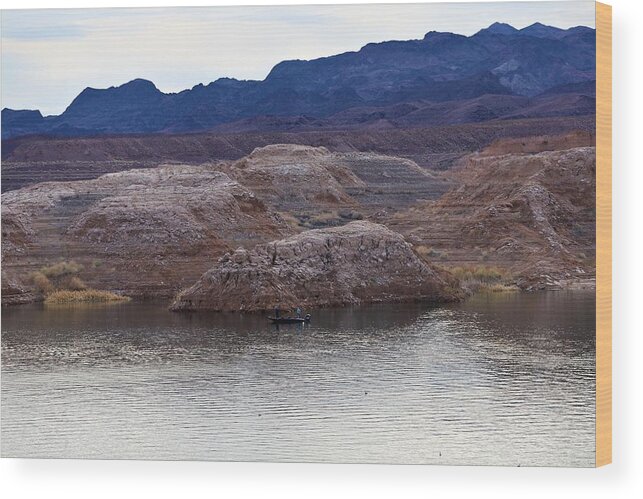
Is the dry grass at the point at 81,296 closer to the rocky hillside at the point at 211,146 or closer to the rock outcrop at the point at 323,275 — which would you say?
the rock outcrop at the point at 323,275

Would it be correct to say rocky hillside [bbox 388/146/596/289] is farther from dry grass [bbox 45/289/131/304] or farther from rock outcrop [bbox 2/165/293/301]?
dry grass [bbox 45/289/131/304]

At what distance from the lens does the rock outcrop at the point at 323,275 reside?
2292 centimetres

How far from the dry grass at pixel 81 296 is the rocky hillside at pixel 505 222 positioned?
431 cm

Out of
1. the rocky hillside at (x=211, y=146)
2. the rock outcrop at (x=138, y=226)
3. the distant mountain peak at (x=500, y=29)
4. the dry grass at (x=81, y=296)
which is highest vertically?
the distant mountain peak at (x=500, y=29)

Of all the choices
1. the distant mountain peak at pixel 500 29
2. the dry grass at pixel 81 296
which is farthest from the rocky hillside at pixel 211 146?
the distant mountain peak at pixel 500 29

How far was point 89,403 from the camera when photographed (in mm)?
20109

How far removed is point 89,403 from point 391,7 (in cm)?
662

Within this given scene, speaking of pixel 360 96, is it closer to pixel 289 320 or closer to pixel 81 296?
pixel 289 320

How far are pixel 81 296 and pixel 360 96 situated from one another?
509cm

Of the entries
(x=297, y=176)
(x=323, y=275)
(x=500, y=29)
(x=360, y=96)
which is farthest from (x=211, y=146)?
(x=500, y=29)

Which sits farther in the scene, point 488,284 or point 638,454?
point 488,284

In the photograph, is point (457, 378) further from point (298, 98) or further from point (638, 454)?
point (298, 98)

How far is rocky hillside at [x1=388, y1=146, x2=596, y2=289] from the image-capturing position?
830 inches

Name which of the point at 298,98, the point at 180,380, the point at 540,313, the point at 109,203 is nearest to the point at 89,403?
the point at 180,380
